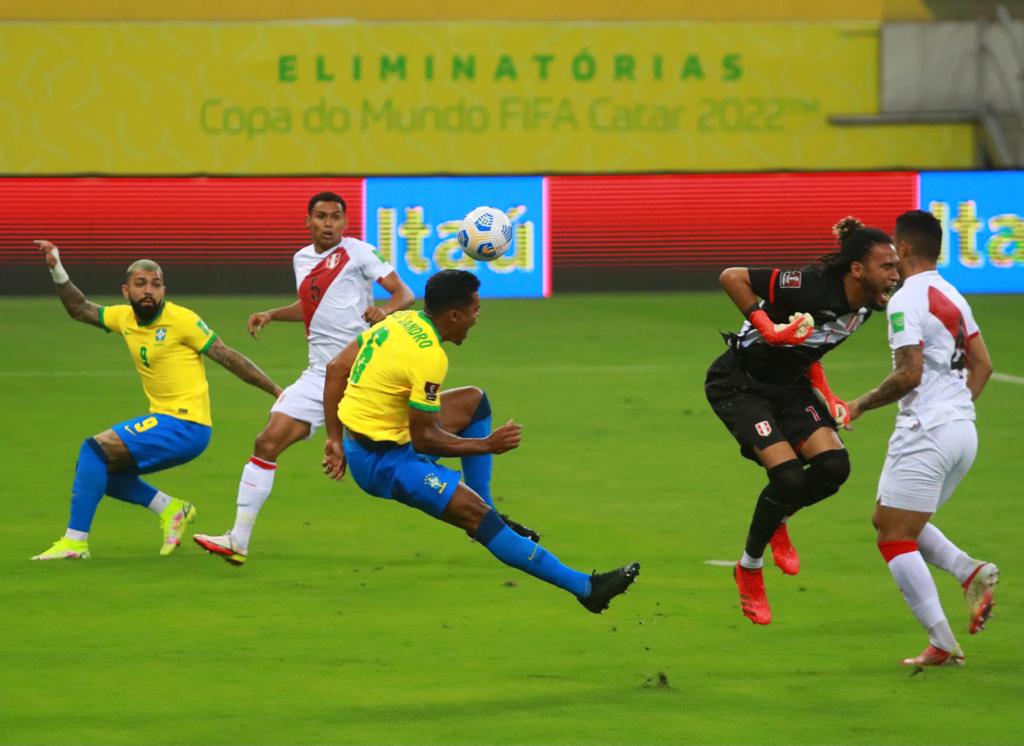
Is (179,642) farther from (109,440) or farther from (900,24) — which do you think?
(900,24)

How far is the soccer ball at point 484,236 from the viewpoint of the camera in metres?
9.93

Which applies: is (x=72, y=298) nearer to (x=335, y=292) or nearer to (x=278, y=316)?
(x=278, y=316)

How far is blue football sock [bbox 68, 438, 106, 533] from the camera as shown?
10258 millimetres

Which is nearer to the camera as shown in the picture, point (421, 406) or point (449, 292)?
point (421, 406)

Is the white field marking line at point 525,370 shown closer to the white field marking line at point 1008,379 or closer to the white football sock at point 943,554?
the white field marking line at point 1008,379

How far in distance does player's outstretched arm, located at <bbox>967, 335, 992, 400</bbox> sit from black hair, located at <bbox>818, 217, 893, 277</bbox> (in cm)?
84

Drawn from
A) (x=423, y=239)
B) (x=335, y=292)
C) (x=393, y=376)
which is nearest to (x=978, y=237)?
(x=423, y=239)

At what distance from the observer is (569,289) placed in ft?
80.9

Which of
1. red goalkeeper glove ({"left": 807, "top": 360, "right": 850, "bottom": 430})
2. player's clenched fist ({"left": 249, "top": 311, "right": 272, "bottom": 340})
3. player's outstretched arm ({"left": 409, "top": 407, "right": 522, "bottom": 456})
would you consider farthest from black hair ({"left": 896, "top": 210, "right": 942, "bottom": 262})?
player's clenched fist ({"left": 249, "top": 311, "right": 272, "bottom": 340})

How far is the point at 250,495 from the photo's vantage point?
1029 centimetres

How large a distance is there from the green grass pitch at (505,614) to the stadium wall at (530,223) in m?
7.54

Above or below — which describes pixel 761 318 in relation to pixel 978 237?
above

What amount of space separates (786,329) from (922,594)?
57.0 inches

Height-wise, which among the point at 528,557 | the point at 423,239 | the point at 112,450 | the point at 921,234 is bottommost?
the point at 423,239
